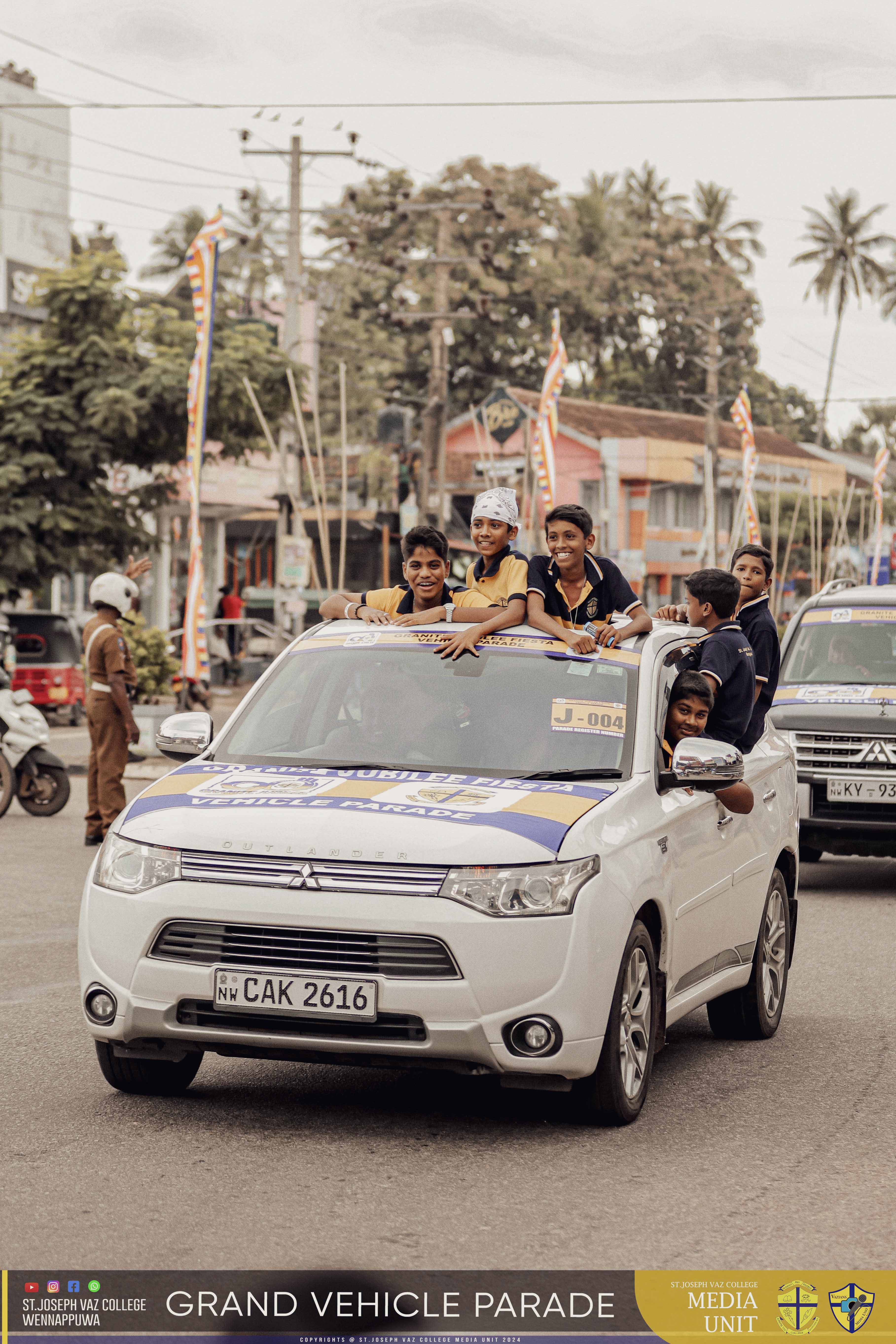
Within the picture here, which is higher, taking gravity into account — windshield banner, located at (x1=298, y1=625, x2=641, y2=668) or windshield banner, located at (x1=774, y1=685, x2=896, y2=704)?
windshield banner, located at (x1=298, y1=625, x2=641, y2=668)

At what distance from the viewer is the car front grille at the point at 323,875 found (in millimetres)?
5562

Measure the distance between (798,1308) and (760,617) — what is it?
17.6ft

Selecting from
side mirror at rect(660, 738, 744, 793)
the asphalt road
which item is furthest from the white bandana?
the asphalt road

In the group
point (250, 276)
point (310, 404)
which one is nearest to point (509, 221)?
point (250, 276)

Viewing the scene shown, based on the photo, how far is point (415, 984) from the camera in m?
5.54

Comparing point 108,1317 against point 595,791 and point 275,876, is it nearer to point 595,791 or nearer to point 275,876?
point 275,876

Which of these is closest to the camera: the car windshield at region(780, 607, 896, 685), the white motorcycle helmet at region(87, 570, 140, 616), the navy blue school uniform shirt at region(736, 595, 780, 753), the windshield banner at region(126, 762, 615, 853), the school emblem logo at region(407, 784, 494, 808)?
the windshield banner at region(126, 762, 615, 853)

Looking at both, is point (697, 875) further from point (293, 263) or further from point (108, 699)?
point (293, 263)

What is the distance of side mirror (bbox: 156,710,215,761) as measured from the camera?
6.83 meters

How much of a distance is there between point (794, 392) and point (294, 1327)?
3662 inches

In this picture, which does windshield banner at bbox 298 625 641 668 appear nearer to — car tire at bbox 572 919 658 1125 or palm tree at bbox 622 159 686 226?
car tire at bbox 572 919 658 1125

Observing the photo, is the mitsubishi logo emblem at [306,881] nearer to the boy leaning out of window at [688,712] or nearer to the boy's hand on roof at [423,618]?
the boy's hand on roof at [423,618]

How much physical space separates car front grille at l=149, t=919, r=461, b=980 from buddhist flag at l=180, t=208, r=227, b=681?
1403 cm

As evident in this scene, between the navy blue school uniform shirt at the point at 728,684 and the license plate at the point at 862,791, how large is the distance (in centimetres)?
530
